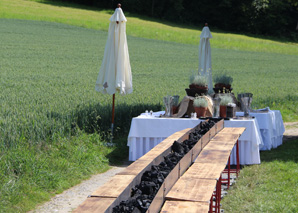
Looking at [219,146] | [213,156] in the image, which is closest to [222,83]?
[219,146]

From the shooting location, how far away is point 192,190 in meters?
4.04

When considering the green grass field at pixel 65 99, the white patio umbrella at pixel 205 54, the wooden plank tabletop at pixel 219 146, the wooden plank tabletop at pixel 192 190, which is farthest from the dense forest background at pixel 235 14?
the wooden plank tabletop at pixel 192 190

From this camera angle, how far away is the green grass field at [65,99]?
661 centimetres

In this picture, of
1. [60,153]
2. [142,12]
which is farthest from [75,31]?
[60,153]

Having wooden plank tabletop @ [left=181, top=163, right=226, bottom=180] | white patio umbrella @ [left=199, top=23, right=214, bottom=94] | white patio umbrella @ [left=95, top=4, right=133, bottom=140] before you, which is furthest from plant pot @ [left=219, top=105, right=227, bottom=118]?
wooden plank tabletop @ [left=181, top=163, right=226, bottom=180]

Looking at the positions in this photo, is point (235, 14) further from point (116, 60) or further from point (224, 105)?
point (224, 105)

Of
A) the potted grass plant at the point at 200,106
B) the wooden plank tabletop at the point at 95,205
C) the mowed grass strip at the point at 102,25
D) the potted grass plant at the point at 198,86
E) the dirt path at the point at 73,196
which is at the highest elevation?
the mowed grass strip at the point at 102,25

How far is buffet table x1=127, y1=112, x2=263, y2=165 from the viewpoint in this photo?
8227 millimetres

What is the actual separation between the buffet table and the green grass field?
24.6 inches

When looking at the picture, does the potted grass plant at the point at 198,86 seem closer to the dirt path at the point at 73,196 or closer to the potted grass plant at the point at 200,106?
the potted grass plant at the point at 200,106

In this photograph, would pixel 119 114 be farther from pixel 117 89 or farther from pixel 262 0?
pixel 262 0

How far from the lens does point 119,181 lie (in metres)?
4.17

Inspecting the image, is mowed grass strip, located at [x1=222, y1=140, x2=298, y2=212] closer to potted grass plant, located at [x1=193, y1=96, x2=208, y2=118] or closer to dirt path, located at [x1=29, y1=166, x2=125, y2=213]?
potted grass plant, located at [x1=193, y1=96, x2=208, y2=118]

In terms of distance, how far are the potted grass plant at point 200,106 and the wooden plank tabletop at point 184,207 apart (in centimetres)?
486
